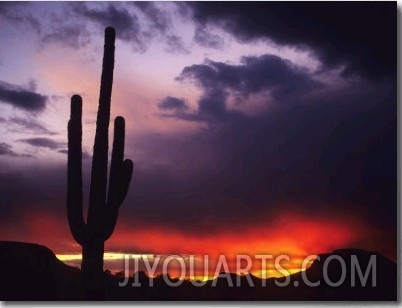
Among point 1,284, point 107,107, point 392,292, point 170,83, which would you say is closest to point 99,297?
point 1,284

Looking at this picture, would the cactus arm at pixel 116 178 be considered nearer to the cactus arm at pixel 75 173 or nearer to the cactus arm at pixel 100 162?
the cactus arm at pixel 100 162

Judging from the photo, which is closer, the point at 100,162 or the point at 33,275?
the point at 100,162

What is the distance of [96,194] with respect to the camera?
9.42 meters

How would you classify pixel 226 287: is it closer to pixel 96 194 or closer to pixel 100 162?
pixel 96 194

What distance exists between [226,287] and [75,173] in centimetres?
316

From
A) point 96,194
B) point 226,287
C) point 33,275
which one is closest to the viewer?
point 96,194

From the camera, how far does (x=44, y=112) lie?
10.7 metres

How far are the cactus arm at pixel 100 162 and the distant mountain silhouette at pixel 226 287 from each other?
107 cm

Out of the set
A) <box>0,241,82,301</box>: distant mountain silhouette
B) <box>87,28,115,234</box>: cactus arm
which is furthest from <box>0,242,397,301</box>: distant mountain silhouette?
<box>87,28,115,234</box>: cactus arm

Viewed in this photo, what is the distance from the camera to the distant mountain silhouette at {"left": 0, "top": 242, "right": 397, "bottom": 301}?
31.3ft

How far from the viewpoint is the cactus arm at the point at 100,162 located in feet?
30.9

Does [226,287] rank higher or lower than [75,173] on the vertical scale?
lower

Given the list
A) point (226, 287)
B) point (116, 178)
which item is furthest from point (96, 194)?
point (226, 287)

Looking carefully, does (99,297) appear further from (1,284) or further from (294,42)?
(294,42)
